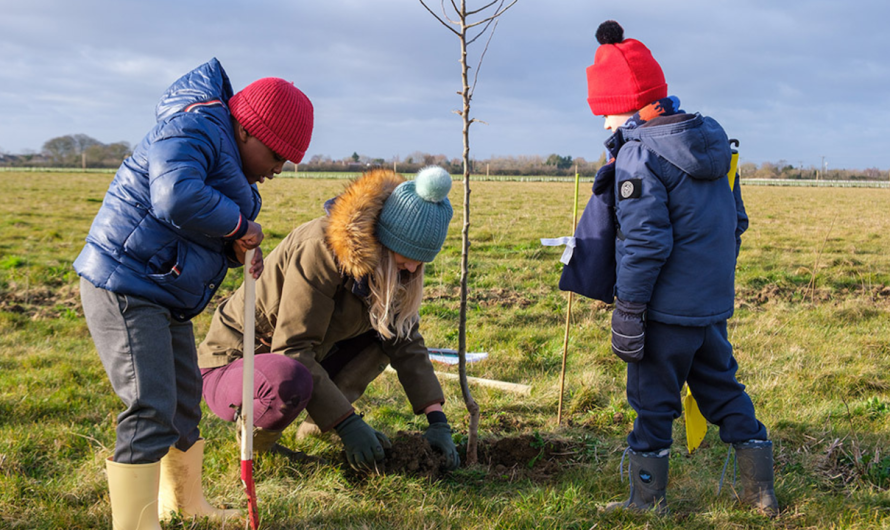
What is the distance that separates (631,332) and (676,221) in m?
0.50

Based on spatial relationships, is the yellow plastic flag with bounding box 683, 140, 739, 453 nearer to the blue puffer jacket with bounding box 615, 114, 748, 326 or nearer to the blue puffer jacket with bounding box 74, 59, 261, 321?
the blue puffer jacket with bounding box 615, 114, 748, 326

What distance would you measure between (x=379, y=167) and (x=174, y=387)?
136cm

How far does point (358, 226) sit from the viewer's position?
274cm

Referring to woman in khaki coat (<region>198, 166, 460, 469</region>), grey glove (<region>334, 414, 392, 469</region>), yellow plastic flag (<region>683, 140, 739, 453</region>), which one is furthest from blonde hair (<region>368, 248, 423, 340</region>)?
yellow plastic flag (<region>683, 140, 739, 453</region>)

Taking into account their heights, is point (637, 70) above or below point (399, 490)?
above

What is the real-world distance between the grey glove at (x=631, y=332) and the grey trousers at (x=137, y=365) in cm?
178

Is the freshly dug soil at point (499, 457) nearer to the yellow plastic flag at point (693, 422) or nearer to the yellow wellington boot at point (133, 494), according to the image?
the yellow plastic flag at point (693, 422)

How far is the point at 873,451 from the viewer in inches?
129

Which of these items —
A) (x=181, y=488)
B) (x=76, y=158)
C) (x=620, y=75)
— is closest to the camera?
(x=181, y=488)

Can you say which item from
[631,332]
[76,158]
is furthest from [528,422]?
[76,158]

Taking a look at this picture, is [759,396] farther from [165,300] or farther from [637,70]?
[165,300]

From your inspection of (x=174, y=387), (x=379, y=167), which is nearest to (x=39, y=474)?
(x=174, y=387)

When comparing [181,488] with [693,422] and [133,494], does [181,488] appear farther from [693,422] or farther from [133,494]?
[693,422]

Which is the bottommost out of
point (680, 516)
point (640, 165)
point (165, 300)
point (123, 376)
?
point (680, 516)
